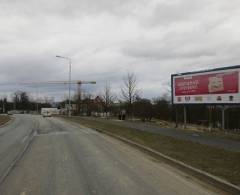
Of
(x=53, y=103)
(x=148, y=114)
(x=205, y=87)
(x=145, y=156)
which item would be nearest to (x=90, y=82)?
(x=53, y=103)

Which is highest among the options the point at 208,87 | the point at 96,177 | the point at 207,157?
the point at 208,87

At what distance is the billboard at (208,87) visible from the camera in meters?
26.9

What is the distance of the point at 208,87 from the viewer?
1162 inches

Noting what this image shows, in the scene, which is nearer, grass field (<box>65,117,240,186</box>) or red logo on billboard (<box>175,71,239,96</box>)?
grass field (<box>65,117,240,186</box>)

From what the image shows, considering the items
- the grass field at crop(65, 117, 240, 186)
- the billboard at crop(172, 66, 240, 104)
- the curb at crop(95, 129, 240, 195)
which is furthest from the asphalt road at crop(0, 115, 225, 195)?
the billboard at crop(172, 66, 240, 104)

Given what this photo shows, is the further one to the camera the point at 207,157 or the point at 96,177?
the point at 207,157

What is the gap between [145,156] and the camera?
1723 cm

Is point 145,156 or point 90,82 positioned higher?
point 90,82

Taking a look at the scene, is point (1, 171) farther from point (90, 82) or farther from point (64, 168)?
point (90, 82)

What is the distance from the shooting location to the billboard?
26.9 metres

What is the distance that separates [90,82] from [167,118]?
97.9 metres

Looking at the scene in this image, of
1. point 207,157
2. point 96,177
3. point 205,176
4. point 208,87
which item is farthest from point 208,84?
point 96,177

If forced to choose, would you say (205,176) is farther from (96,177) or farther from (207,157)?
(207,157)

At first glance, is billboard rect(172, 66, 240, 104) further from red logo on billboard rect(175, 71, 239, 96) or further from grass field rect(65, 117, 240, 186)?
grass field rect(65, 117, 240, 186)
